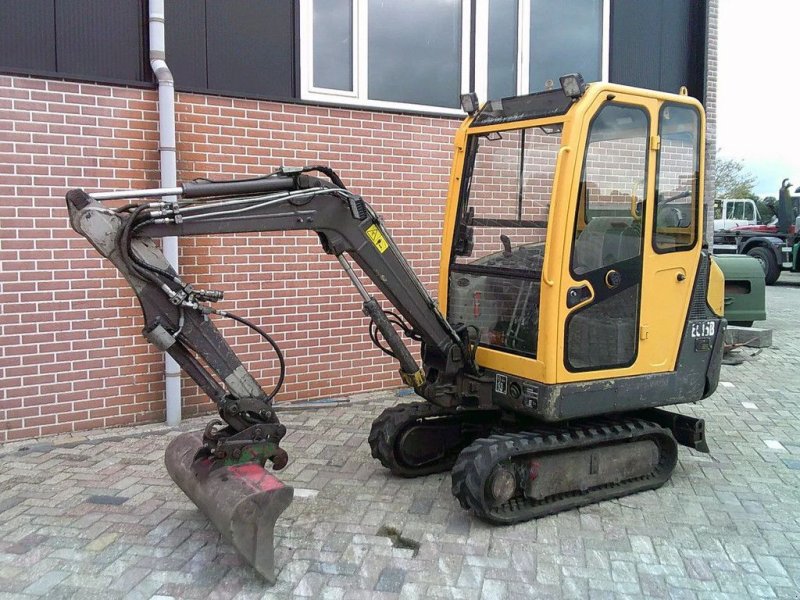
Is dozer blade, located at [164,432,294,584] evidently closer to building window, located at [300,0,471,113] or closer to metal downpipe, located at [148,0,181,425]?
metal downpipe, located at [148,0,181,425]

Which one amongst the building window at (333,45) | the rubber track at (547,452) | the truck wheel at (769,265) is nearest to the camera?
the rubber track at (547,452)

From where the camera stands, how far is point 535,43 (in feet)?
26.3

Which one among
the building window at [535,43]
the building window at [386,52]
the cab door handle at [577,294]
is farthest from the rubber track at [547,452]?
the building window at [535,43]

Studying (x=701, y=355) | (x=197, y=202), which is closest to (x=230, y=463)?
(x=197, y=202)

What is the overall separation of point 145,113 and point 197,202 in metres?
2.60

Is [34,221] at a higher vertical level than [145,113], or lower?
lower

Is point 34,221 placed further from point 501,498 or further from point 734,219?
point 734,219

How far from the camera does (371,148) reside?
717 cm

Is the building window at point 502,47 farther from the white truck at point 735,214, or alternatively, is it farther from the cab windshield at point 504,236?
the white truck at point 735,214

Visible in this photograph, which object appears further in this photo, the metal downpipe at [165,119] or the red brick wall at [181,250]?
the metal downpipe at [165,119]

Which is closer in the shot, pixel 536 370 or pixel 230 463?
pixel 230 463

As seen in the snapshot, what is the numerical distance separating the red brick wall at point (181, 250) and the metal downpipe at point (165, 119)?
0.53ft

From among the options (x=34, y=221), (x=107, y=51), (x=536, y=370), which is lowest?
(x=536, y=370)

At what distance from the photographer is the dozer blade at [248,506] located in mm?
3635
